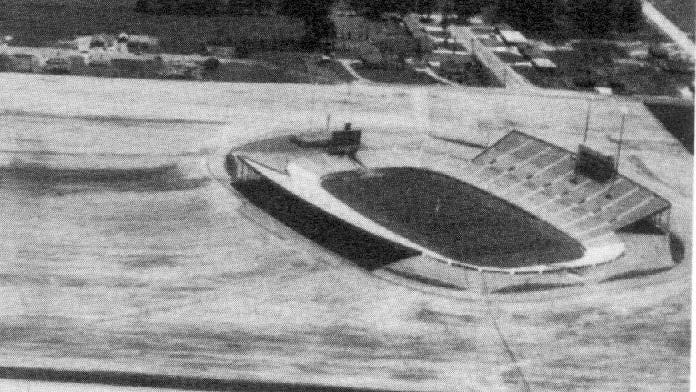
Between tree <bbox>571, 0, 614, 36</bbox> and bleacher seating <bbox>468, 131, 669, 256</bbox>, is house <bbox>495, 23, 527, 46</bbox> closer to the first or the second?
tree <bbox>571, 0, 614, 36</bbox>

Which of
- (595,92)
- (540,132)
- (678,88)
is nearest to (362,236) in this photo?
(540,132)

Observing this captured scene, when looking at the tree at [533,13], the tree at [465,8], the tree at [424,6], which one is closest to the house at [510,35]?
the tree at [533,13]

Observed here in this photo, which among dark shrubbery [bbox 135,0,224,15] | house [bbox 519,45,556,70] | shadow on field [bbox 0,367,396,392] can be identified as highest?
dark shrubbery [bbox 135,0,224,15]

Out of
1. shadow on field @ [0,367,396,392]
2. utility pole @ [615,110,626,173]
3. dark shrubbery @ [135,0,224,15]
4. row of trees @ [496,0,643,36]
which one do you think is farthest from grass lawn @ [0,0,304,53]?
shadow on field @ [0,367,396,392]

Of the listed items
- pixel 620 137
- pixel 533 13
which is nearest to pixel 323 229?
pixel 620 137

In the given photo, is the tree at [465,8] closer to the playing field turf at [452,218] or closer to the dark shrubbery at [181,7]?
the dark shrubbery at [181,7]

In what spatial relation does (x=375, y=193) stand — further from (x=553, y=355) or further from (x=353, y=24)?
(x=353, y=24)
